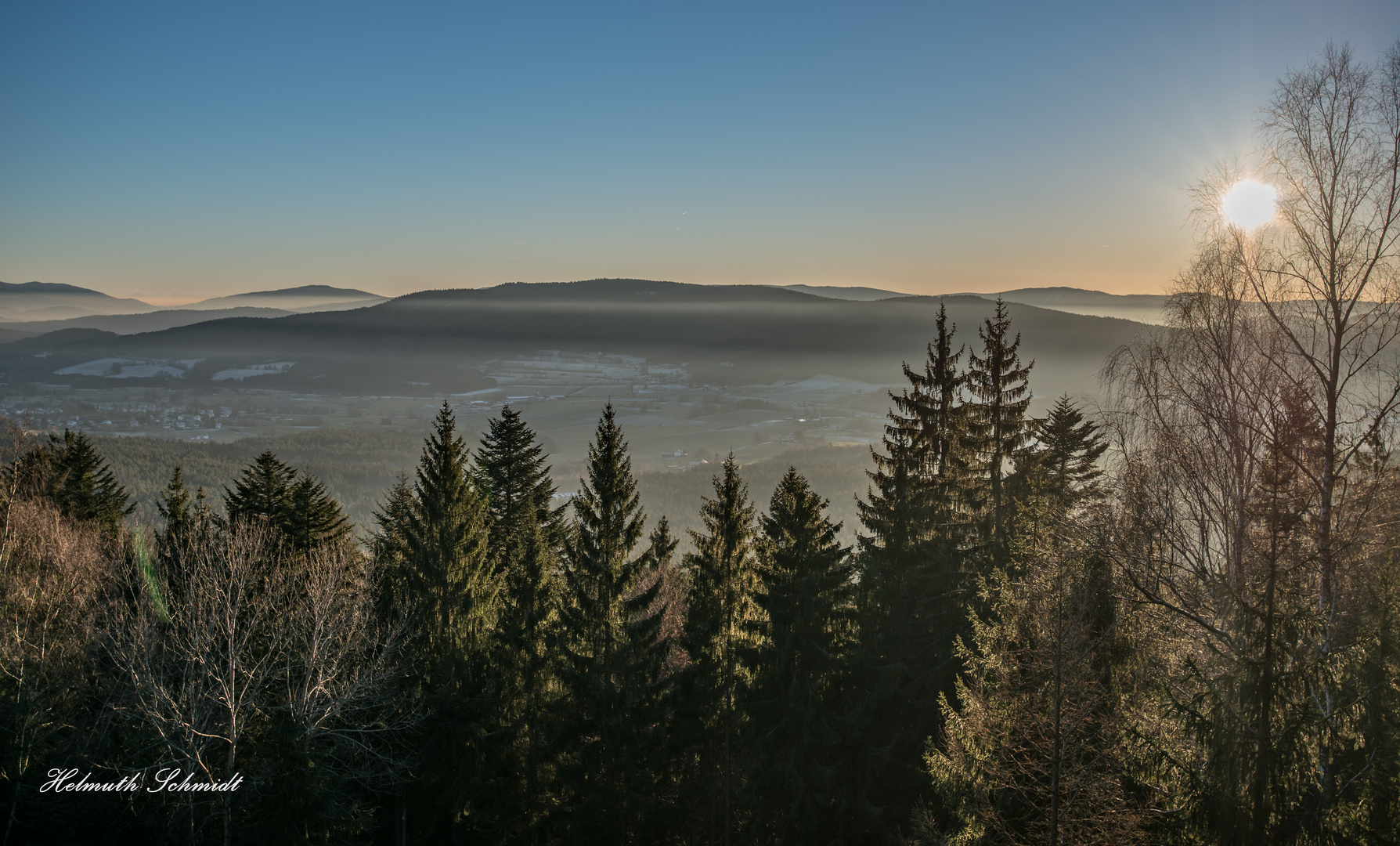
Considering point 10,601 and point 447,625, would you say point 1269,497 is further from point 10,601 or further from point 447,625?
point 10,601

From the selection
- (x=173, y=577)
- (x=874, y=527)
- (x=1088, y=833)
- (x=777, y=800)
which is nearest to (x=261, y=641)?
(x=173, y=577)

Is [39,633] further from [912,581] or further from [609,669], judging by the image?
[912,581]

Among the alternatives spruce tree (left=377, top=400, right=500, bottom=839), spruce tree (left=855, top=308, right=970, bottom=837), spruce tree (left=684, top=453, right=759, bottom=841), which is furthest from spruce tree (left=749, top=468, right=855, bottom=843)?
spruce tree (left=377, top=400, right=500, bottom=839)

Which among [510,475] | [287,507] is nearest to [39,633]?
[287,507]

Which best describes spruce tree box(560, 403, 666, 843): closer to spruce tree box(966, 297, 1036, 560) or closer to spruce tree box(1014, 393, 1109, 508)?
spruce tree box(966, 297, 1036, 560)

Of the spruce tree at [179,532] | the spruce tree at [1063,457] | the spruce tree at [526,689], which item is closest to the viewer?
the spruce tree at [526,689]

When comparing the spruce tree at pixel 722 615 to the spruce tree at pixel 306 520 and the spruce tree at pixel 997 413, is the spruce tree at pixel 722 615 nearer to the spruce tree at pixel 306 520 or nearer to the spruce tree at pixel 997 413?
the spruce tree at pixel 997 413

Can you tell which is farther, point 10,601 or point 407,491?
point 407,491

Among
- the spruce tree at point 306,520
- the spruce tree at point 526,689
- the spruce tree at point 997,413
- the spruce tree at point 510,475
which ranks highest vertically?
the spruce tree at point 997,413

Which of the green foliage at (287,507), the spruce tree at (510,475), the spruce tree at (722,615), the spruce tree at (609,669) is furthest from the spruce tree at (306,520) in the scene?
the spruce tree at (722,615)
